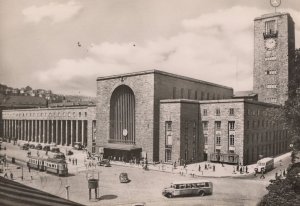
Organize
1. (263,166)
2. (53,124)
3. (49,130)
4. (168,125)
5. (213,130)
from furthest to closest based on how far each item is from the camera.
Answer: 1. (49,130)
2. (53,124)
3. (213,130)
4. (168,125)
5. (263,166)

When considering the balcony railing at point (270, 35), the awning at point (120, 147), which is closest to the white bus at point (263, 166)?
the awning at point (120, 147)

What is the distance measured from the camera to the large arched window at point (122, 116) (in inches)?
1953

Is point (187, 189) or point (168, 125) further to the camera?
point (168, 125)

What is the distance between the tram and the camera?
36.0 metres

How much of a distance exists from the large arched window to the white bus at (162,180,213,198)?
2223cm

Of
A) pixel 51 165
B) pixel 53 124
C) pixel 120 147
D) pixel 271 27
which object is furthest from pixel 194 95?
pixel 53 124

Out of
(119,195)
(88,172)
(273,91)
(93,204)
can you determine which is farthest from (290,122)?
(273,91)

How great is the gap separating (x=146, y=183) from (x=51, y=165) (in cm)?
1236

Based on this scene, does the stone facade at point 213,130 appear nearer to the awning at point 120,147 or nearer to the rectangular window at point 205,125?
the rectangular window at point 205,125

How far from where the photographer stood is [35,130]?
81.8 m

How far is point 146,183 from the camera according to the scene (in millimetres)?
32125

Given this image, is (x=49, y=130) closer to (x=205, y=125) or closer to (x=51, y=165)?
(x=51, y=165)

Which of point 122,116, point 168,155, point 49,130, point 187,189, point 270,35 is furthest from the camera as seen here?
point 49,130

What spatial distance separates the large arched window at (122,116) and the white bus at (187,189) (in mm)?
22231
